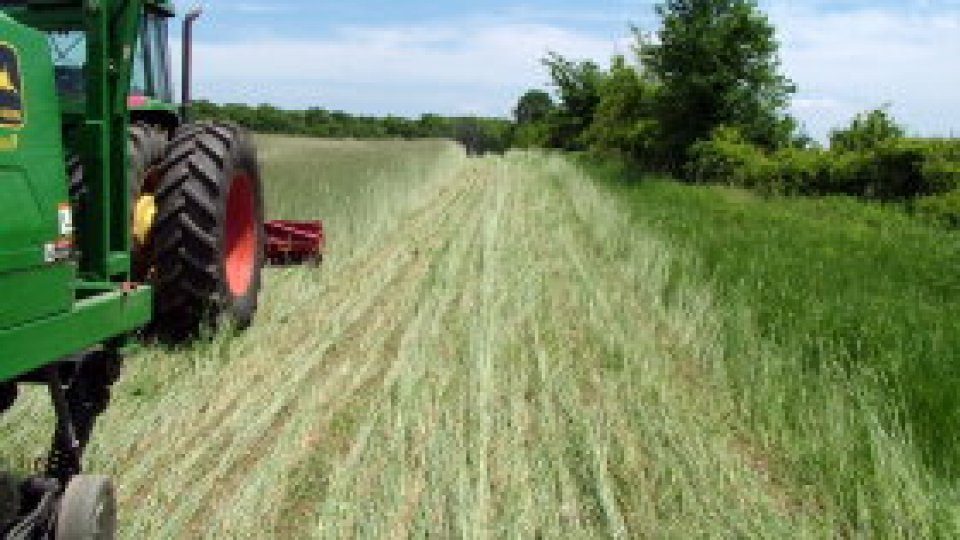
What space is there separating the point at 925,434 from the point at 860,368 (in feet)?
2.91

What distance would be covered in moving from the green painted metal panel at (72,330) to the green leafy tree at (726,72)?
21230 mm

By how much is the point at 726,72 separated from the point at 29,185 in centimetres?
2239

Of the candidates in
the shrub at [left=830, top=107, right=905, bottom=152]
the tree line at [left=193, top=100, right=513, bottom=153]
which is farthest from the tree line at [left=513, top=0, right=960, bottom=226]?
the tree line at [left=193, top=100, right=513, bottom=153]

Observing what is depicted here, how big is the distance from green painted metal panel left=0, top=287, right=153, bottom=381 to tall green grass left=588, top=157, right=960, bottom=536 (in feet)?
8.50

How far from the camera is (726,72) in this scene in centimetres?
2425

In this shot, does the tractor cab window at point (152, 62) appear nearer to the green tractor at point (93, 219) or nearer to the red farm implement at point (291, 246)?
the green tractor at point (93, 219)

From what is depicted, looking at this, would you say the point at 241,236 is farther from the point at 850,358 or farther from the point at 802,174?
the point at 802,174

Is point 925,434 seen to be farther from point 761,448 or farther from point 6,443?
point 6,443

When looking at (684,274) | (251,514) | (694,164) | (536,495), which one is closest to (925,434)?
(536,495)

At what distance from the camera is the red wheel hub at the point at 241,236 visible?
647 cm

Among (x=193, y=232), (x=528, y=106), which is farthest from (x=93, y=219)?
(x=528, y=106)

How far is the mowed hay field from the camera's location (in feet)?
12.8

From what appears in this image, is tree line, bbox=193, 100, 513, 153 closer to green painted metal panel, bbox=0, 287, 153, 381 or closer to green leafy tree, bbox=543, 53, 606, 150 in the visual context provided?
green leafy tree, bbox=543, 53, 606, 150

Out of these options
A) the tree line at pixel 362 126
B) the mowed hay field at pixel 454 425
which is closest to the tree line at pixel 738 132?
the mowed hay field at pixel 454 425
